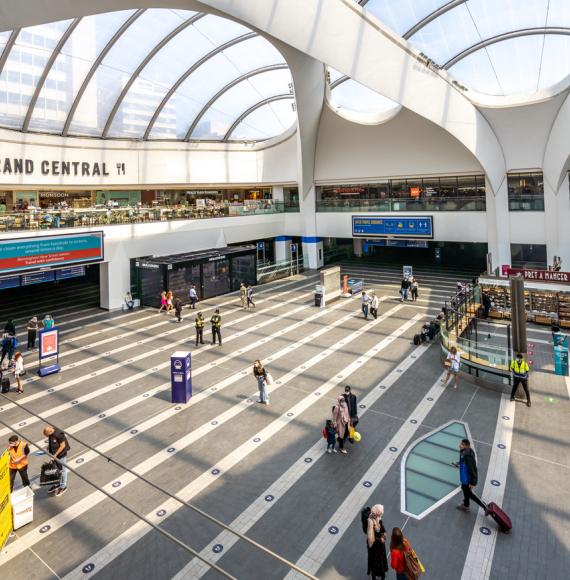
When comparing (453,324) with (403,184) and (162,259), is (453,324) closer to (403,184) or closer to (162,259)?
(162,259)

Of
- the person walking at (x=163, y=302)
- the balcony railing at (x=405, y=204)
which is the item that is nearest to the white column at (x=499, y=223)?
the balcony railing at (x=405, y=204)

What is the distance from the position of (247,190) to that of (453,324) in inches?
1134

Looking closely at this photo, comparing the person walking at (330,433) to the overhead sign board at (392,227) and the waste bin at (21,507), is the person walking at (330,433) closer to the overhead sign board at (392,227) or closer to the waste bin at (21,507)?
the waste bin at (21,507)

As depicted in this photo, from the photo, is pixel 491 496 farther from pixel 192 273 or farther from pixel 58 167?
pixel 58 167

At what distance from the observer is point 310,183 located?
3231cm

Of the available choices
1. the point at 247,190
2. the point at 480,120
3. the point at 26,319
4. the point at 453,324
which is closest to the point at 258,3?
the point at 453,324

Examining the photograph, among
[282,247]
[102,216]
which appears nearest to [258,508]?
[102,216]

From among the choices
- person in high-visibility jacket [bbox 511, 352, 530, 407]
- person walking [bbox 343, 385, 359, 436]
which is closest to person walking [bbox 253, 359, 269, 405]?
person walking [bbox 343, 385, 359, 436]

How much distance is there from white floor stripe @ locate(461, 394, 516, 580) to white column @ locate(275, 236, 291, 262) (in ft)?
80.5

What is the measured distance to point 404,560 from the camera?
16.7 feet

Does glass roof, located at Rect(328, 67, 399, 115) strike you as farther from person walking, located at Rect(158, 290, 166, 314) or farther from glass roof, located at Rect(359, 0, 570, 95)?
person walking, located at Rect(158, 290, 166, 314)

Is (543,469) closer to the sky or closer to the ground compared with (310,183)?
closer to the ground

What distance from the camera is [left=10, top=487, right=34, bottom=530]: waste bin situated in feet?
22.3

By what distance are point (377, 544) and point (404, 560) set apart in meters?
0.39
